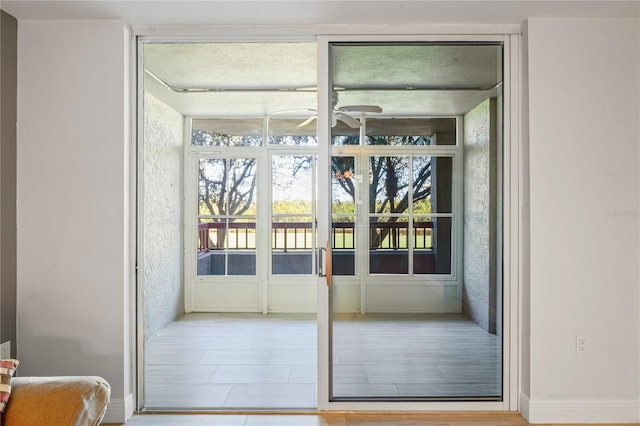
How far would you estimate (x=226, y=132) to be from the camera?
6309 mm

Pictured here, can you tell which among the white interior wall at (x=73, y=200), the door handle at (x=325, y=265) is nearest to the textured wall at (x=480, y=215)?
the door handle at (x=325, y=265)

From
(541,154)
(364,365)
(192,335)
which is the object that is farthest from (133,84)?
(192,335)

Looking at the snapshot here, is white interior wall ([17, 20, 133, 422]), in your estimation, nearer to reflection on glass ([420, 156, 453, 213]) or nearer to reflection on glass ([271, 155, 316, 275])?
reflection on glass ([420, 156, 453, 213])

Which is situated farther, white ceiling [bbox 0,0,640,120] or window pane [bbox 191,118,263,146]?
window pane [bbox 191,118,263,146]

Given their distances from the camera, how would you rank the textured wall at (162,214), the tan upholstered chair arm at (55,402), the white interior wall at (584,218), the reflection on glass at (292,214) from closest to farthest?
the tan upholstered chair arm at (55,402) → the white interior wall at (584,218) → the textured wall at (162,214) → the reflection on glass at (292,214)

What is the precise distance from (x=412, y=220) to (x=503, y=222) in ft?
1.85

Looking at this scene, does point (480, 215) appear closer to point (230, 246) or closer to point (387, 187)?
point (387, 187)

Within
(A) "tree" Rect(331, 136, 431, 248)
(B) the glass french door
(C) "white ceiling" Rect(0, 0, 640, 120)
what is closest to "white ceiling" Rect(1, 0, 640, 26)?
(C) "white ceiling" Rect(0, 0, 640, 120)

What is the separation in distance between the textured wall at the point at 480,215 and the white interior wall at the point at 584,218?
254 mm

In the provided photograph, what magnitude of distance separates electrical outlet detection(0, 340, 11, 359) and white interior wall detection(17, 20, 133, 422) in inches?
3.1

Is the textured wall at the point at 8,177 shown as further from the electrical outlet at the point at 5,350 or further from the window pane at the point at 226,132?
the window pane at the point at 226,132

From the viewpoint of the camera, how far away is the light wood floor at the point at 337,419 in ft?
9.31

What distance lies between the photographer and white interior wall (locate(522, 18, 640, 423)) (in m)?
2.83

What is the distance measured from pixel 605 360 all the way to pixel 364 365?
1415mm
